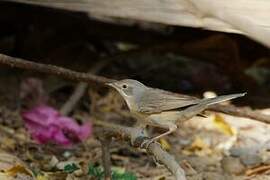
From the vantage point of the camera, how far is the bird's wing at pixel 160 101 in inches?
122

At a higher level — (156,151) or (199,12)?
(199,12)

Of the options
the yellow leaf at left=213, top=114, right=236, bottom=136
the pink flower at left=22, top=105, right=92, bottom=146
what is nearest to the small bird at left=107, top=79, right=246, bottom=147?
the pink flower at left=22, top=105, right=92, bottom=146

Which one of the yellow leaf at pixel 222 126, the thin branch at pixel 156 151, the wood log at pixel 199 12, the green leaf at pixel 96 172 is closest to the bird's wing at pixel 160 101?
the thin branch at pixel 156 151

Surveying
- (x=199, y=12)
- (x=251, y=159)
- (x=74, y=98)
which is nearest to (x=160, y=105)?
(x=199, y=12)

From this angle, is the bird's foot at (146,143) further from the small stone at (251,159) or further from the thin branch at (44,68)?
the small stone at (251,159)

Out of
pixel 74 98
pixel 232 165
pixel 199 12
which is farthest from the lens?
pixel 74 98

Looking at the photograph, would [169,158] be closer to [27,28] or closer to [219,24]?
[219,24]

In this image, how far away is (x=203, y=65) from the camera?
18.9 ft

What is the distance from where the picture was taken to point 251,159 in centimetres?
388

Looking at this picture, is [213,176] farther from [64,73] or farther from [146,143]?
[64,73]

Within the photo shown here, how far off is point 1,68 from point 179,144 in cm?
168

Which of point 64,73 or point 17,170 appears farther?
point 64,73

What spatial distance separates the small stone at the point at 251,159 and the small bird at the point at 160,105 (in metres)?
0.76

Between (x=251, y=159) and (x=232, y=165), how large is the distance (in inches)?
5.5
